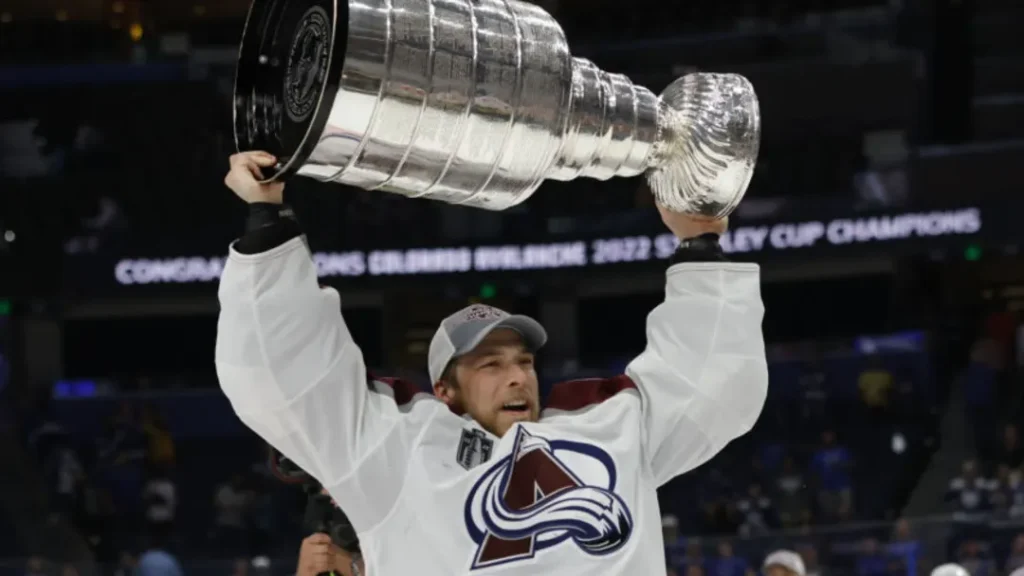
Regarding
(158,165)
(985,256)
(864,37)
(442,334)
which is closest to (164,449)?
(158,165)

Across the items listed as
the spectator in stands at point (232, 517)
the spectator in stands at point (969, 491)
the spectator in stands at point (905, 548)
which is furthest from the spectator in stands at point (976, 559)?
the spectator in stands at point (232, 517)

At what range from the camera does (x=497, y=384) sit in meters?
2.65

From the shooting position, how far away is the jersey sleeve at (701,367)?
267 centimetres

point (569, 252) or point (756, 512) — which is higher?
point (569, 252)

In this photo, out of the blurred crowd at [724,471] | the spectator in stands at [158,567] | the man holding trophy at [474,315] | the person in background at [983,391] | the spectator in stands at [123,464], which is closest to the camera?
the man holding trophy at [474,315]

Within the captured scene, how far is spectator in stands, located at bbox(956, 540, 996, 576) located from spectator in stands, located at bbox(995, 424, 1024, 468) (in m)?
3.02

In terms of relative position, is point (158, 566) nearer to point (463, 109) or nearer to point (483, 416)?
point (483, 416)

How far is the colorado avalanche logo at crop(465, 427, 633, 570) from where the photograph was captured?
7.95 feet

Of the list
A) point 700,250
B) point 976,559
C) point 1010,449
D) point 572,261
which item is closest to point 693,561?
point 976,559

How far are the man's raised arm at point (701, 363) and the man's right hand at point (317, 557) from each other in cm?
71

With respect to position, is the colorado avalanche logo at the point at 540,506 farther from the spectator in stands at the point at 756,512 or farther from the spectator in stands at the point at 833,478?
the spectator in stands at the point at 833,478

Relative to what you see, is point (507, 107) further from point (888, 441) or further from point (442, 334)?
point (888, 441)

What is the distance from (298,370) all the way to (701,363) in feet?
2.34

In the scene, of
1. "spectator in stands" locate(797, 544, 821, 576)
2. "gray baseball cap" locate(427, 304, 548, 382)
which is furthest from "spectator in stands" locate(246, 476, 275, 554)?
"gray baseball cap" locate(427, 304, 548, 382)
